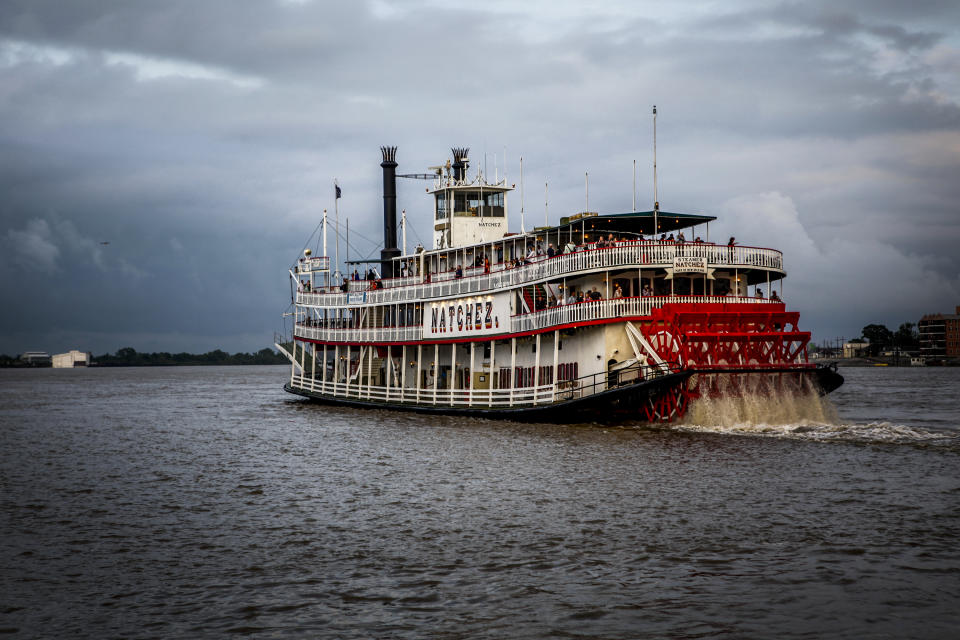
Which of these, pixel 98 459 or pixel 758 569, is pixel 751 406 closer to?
pixel 758 569

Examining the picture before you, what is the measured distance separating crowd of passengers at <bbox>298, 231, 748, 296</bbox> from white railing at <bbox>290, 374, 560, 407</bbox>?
4.79 metres

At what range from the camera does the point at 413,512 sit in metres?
17.7

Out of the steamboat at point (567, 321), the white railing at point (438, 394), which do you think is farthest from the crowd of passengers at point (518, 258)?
the white railing at point (438, 394)

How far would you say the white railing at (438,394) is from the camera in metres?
33.9

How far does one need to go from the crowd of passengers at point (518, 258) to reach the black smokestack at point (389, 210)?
3.95 ft

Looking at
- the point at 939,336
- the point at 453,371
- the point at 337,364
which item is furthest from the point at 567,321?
the point at 939,336

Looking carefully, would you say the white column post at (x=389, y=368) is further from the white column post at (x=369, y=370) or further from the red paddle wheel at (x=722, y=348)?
the red paddle wheel at (x=722, y=348)

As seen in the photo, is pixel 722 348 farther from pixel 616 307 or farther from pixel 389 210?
pixel 389 210

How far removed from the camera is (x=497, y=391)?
35.5 metres

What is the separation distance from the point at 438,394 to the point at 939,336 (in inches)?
7000

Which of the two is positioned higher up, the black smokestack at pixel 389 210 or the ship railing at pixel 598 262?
the black smokestack at pixel 389 210

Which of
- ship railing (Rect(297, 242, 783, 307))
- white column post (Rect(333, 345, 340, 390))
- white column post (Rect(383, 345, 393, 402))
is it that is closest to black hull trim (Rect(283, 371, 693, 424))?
ship railing (Rect(297, 242, 783, 307))

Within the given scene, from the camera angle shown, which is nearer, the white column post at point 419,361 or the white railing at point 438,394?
the white railing at point 438,394

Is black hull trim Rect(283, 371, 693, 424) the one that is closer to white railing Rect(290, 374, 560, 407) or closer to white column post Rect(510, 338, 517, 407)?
white railing Rect(290, 374, 560, 407)
